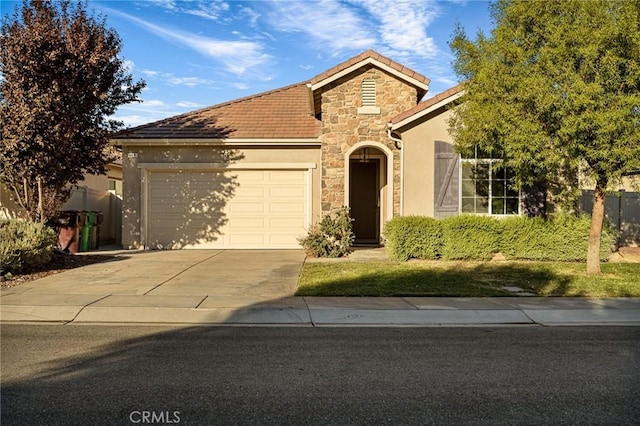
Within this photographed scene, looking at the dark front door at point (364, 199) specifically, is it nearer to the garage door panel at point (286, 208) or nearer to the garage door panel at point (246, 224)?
the garage door panel at point (286, 208)

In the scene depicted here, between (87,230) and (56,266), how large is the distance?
13.2 feet

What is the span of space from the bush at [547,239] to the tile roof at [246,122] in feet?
21.9

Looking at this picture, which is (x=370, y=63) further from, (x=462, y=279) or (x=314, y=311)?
(x=314, y=311)

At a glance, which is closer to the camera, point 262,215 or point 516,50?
point 516,50

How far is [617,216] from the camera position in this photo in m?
16.0

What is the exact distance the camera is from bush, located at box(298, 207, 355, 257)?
13.3m

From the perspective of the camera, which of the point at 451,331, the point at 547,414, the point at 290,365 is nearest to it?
the point at 547,414

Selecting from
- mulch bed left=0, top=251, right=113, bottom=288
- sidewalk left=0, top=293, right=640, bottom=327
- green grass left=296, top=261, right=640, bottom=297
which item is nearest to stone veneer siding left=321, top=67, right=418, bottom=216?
green grass left=296, top=261, right=640, bottom=297

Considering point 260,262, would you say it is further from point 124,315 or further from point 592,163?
point 592,163

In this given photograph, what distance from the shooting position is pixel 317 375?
486cm

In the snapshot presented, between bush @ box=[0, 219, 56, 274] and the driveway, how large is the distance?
0.67 metres

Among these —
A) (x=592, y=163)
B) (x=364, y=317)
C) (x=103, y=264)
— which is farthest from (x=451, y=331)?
(x=103, y=264)

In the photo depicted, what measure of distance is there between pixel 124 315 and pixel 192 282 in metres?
2.40

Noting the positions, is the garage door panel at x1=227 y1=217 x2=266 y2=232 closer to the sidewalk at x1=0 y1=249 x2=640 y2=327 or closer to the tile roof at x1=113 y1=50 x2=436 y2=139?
the tile roof at x1=113 y1=50 x2=436 y2=139
